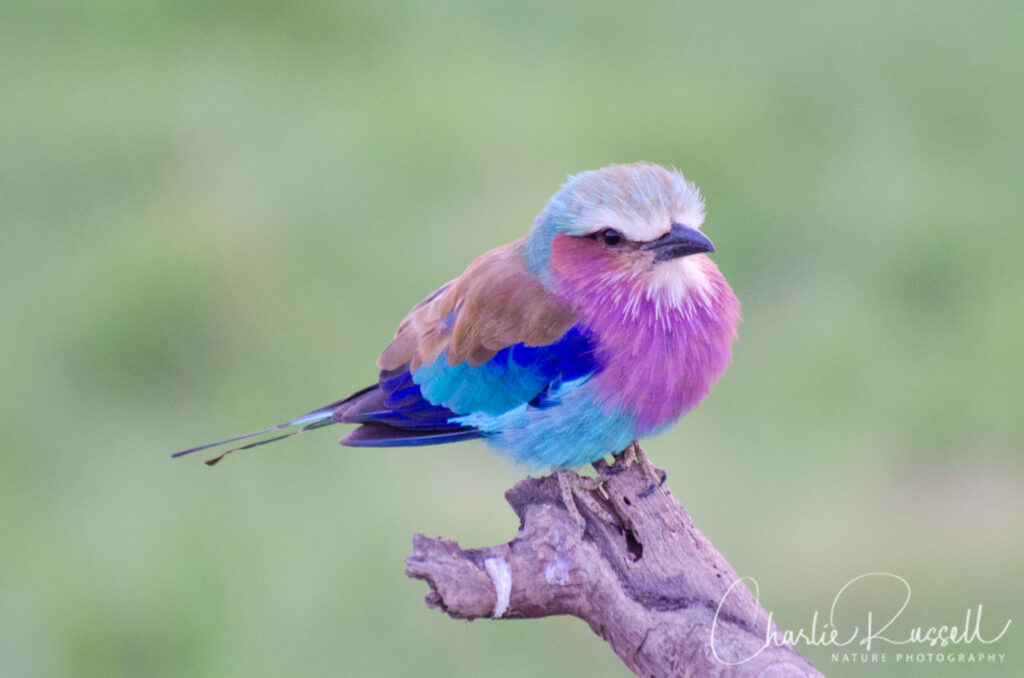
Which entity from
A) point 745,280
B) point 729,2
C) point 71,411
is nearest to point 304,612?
point 71,411

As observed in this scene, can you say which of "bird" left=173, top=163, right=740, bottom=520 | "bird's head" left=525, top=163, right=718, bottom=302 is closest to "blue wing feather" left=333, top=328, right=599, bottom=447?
"bird" left=173, top=163, right=740, bottom=520

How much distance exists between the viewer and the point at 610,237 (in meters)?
3.55

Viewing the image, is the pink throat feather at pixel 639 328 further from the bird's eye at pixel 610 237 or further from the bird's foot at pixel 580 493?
the bird's foot at pixel 580 493

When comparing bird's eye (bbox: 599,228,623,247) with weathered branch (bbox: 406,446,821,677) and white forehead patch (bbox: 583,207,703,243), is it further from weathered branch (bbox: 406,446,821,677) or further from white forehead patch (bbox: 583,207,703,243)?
weathered branch (bbox: 406,446,821,677)

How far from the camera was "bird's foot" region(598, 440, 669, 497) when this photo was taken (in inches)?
147

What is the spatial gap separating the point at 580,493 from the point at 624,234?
0.73 meters

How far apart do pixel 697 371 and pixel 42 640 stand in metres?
2.95

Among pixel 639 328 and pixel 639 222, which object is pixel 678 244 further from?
pixel 639 328

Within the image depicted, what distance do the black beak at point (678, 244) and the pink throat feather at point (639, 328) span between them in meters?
0.07

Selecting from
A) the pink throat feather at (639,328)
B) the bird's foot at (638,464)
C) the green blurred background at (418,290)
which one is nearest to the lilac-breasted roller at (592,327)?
the pink throat feather at (639,328)

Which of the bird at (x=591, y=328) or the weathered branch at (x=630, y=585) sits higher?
the bird at (x=591, y=328)

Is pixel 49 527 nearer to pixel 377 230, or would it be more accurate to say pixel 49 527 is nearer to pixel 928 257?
pixel 377 230

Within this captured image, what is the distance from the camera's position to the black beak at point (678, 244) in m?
3.41

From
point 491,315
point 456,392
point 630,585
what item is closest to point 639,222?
point 491,315
